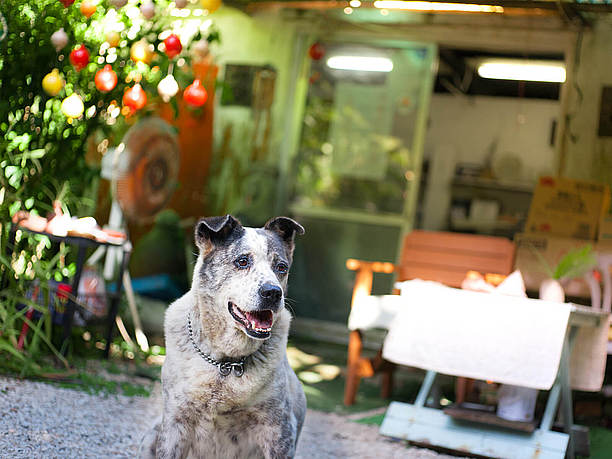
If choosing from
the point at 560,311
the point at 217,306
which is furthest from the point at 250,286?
the point at 560,311

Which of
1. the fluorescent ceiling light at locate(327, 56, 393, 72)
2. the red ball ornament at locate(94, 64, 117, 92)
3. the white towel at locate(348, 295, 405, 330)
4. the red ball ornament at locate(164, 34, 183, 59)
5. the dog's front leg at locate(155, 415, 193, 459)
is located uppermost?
the fluorescent ceiling light at locate(327, 56, 393, 72)

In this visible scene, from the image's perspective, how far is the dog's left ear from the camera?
314cm

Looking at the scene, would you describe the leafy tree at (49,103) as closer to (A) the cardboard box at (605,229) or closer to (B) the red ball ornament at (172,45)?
(B) the red ball ornament at (172,45)

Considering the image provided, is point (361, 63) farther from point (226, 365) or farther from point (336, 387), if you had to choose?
point (226, 365)

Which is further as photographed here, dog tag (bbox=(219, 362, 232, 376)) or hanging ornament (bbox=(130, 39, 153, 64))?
hanging ornament (bbox=(130, 39, 153, 64))

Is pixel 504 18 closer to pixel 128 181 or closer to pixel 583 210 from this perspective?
pixel 583 210

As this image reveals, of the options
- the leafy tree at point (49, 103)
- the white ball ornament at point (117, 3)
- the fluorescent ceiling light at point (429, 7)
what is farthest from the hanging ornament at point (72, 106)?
the fluorescent ceiling light at point (429, 7)

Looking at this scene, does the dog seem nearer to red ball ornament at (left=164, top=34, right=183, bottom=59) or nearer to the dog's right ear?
the dog's right ear

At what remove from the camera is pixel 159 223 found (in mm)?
7496

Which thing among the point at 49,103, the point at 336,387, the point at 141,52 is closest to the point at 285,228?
the point at 141,52

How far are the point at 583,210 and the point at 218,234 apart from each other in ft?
14.6

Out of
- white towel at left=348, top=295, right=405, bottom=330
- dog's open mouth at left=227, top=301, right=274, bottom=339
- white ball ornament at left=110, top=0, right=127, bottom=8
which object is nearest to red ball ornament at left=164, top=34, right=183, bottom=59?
white ball ornament at left=110, top=0, right=127, bottom=8

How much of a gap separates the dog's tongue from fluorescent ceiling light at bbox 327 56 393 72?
5.82 metres

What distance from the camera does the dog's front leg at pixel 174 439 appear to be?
114 inches
